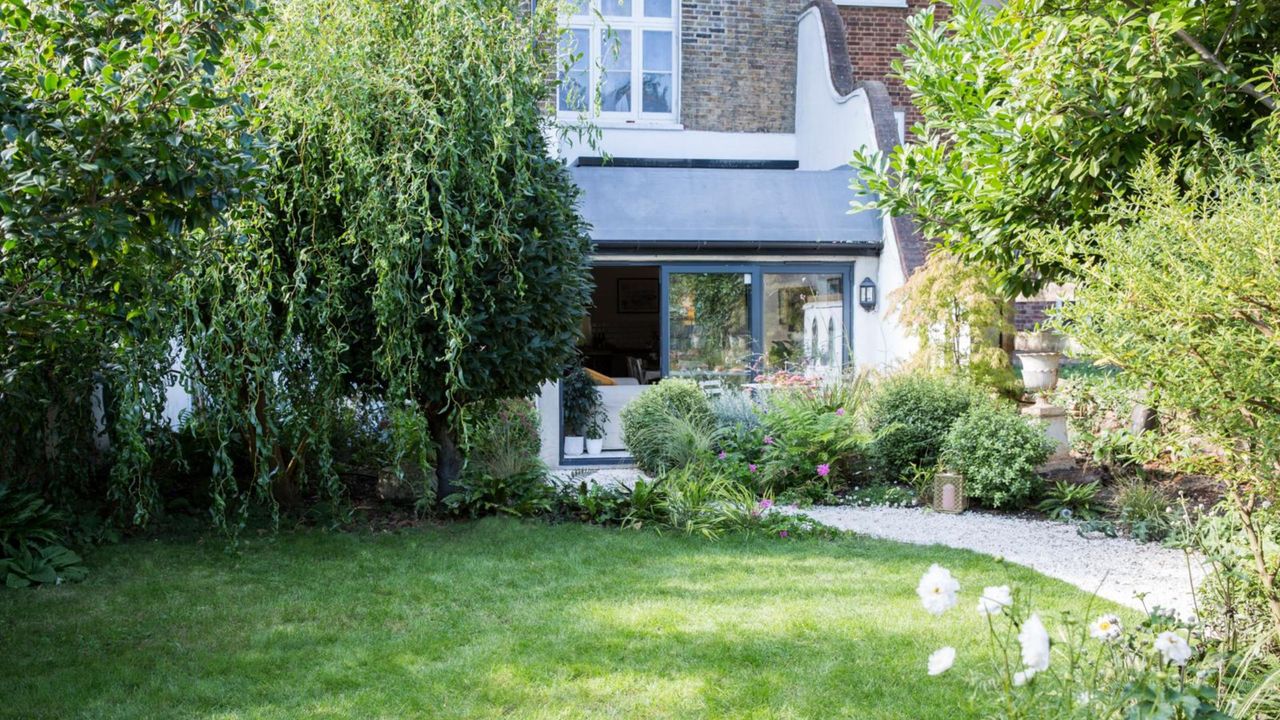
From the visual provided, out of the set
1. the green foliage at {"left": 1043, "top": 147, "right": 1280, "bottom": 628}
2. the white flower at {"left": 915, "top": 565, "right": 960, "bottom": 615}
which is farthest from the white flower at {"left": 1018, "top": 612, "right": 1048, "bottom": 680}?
the green foliage at {"left": 1043, "top": 147, "right": 1280, "bottom": 628}

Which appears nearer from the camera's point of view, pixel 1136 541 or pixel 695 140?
pixel 1136 541

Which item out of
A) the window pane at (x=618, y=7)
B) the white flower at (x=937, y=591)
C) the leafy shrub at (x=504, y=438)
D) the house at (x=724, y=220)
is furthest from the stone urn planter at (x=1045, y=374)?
the white flower at (x=937, y=591)

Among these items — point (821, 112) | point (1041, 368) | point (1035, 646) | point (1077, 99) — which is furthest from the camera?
point (821, 112)

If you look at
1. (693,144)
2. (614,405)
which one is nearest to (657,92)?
(693,144)

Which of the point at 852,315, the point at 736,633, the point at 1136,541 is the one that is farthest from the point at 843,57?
the point at 736,633

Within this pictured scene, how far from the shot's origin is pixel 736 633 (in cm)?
455

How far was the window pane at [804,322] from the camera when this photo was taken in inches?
448

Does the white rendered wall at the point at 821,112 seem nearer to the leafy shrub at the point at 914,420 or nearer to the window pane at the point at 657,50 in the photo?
the window pane at the point at 657,50

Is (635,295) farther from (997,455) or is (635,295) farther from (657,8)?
(997,455)

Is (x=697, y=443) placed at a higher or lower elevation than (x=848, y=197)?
lower

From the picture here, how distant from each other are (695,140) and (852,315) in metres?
3.64

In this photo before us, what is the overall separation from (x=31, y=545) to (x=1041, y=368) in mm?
8800

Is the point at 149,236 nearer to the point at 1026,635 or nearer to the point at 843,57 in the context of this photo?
the point at 1026,635

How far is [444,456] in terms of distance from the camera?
23.8ft
